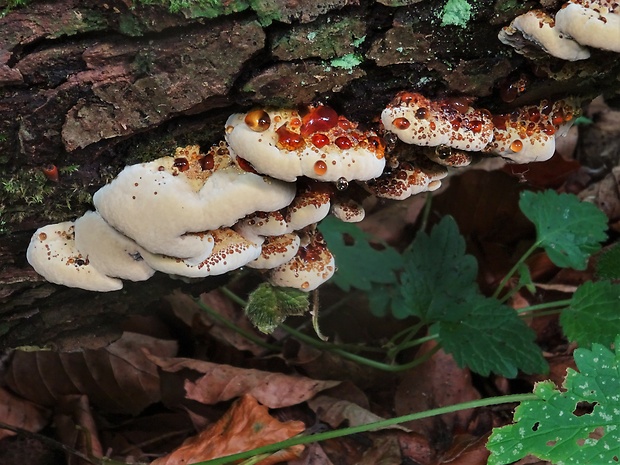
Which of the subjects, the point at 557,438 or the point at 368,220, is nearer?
the point at 557,438

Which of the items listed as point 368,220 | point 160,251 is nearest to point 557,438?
point 160,251

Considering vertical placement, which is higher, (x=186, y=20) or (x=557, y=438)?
(x=186, y=20)

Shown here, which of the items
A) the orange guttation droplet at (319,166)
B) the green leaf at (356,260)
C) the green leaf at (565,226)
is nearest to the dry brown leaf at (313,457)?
the green leaf at (356,260)

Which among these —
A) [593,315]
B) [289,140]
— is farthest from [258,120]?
[593,315]

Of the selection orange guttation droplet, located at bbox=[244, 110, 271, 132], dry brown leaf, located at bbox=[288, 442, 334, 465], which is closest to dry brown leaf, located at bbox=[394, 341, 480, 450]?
dry brown leaf, located at bbox=[288, 442, 334, 465]

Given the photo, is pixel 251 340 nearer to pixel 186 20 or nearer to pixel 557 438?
pixel 557 438

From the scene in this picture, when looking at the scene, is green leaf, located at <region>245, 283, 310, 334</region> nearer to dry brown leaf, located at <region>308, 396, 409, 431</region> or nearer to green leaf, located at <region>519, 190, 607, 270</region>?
dry brown leaf, located at <region>308, 396, 409, 431</region>
